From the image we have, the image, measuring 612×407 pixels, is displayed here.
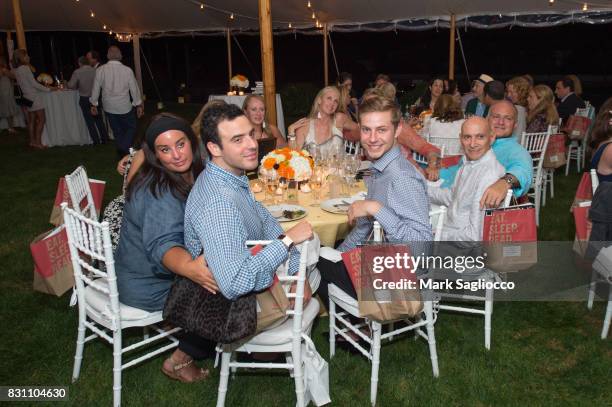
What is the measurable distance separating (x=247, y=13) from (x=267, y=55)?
6.15 m

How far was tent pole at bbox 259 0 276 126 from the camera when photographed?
19.4ft

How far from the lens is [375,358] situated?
2.45 metres

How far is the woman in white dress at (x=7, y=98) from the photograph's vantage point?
10883 mm

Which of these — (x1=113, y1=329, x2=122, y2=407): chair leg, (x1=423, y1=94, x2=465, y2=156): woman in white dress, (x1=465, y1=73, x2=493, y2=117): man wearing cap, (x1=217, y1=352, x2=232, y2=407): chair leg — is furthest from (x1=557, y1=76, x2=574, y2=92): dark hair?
(x1=113, y1=329, x2=122, y2=407): chair leg

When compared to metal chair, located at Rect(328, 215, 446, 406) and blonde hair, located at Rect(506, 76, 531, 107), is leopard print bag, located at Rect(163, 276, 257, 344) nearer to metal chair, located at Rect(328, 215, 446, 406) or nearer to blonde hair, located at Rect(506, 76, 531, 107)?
metal chair, located at Rect(328, 215, 446, 406)

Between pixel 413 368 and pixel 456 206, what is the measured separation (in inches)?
36.9

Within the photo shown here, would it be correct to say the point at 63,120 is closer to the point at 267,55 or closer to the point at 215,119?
the point at 267,55

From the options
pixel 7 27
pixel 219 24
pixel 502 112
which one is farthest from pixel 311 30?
pixel 502 112

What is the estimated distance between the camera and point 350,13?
1058 cm

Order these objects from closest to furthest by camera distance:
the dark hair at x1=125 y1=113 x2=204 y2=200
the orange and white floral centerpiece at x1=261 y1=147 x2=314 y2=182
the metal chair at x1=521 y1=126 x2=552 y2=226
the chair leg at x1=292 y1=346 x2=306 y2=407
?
the chair leg at x1=292 y1=346 x2=306 y2=407
the dark hair at x1=125 y1=113 x2=204 y2=200
the orange and white floral centerpiece at x1=261 y1=147 x2=314 y2=182
the metal chair at x1=521 y1=126 x2=552 y2=226

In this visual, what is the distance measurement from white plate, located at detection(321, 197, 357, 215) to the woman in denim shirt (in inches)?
29.9

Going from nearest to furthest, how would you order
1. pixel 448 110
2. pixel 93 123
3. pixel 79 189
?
pixel 79 189
pixel 448 110
pixel 93 123

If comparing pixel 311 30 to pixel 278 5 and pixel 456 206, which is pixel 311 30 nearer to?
pixel 278 5

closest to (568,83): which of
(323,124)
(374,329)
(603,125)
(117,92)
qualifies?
(323,124)
